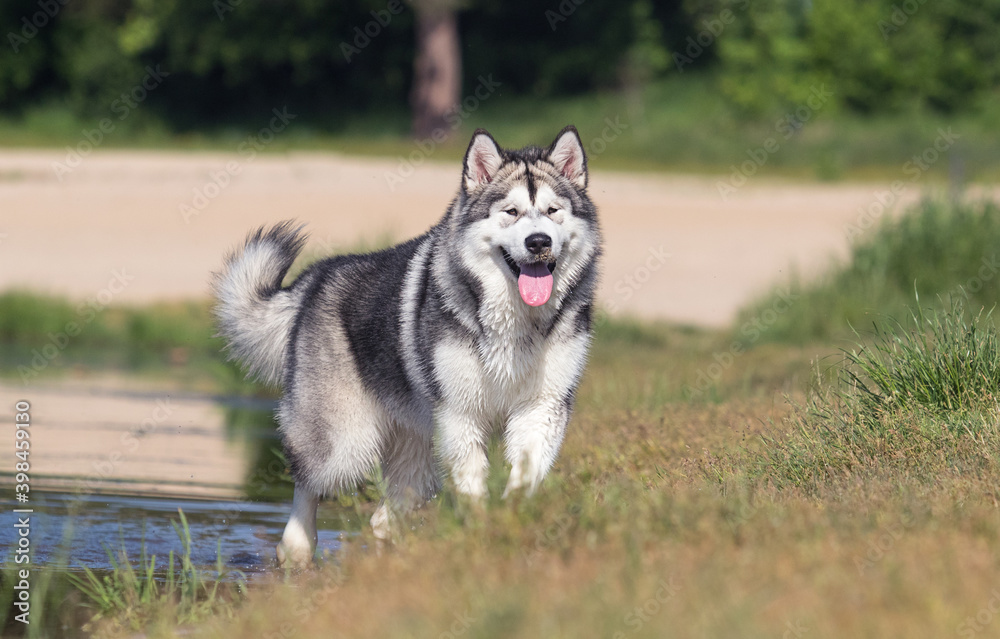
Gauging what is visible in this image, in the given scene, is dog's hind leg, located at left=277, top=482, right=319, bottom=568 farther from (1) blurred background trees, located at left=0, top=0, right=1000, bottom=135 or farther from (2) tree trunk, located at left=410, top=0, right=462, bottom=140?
(1) blurred background trees, located at left=0, top=0, right=1000, bottom=135

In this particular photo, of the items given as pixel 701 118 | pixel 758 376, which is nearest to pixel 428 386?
pixel 758 376

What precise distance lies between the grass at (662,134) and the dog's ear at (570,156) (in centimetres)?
1649

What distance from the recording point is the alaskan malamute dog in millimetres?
5312

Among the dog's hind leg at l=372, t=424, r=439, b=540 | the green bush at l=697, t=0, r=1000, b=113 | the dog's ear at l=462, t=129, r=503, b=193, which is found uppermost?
the green bush at l=697, t=0, r=1000, b=113

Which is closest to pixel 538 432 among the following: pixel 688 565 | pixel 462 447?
pixel 462 447

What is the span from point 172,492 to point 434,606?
3.94 m

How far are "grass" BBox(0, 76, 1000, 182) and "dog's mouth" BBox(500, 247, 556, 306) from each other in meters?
16.9

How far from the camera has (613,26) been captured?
30.0 m

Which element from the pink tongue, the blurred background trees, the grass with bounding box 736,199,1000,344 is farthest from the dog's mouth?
the blurred background trees

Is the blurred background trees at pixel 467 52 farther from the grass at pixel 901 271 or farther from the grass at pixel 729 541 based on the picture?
the grass at pixel 729 541

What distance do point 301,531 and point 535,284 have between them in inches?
66.6

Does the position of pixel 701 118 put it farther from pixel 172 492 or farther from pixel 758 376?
pixel 172 492

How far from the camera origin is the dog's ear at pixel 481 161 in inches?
216

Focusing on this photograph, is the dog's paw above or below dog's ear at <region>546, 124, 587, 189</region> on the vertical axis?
below
